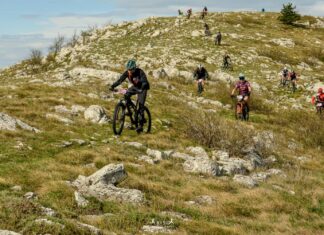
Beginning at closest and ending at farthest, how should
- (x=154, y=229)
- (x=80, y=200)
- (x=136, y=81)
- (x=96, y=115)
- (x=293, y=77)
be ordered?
1. (x=154, y=229)
2. (x=80, y=200)
3. (x=136, y=81)
4. (x=96, y=115)
5. (x=293, y=77)

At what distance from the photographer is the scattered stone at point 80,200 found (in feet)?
30.8

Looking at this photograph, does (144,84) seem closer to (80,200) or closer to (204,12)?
(80,200)

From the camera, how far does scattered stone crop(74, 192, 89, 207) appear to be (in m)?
9.38

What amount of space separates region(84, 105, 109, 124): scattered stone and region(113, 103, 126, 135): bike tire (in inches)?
65.1

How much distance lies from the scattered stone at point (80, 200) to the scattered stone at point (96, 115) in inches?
331

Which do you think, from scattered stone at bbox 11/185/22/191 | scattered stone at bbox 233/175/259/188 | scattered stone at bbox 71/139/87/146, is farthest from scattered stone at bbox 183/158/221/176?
scattered stone at bbox 11/185/22/191

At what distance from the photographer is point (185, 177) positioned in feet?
42.0

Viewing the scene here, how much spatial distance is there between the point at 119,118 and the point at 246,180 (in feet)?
17.0

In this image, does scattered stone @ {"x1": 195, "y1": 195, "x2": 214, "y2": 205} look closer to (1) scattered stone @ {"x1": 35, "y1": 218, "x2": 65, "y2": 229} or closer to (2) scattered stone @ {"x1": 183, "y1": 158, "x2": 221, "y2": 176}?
(2) scattered stone @ {"x1": 183, "y1": 158, "x2": 221, "y2": 176}

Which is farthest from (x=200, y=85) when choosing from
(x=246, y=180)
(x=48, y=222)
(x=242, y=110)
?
(x=48, y=222)

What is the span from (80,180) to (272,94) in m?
26.8

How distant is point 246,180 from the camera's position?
1355cm

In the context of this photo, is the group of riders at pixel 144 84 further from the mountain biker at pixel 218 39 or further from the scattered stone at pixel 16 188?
the mountain biker at pixel 218 39

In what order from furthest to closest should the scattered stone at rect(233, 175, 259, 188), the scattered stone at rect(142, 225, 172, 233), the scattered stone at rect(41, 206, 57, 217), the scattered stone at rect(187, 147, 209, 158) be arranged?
1. the scattered stone at rect(187, 147, 209, 158)
2. the scattered stone at rect(233, 175, 259, 188)
3. the scattered stone at rect(142, 225, 172, 233)
4. the scattered stone at rect(41, 206, 57, 217)
